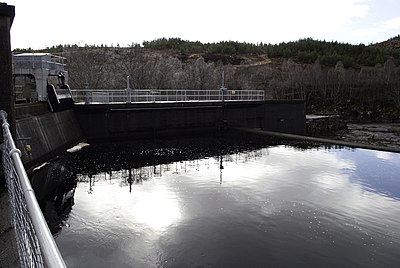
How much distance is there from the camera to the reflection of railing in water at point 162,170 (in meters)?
15.9

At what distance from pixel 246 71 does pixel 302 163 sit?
79079mm

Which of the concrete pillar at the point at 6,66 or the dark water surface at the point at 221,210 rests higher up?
the concrete pillar at the point at 6,66

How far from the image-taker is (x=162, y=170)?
17938mm

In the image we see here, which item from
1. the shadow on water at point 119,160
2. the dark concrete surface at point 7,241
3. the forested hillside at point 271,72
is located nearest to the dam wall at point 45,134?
the shadow on water at point 119,160

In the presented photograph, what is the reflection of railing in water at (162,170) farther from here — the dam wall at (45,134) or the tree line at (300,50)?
the tree line at (300,50)

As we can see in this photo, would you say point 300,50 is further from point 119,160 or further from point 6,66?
point 6,66

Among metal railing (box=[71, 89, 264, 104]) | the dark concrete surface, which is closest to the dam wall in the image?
metal railing (box=[71, 89, 264, 104])

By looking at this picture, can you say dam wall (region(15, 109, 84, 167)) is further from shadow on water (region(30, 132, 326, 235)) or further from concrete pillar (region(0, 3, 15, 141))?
concrete pillar (region(0, 3, 15, 141))

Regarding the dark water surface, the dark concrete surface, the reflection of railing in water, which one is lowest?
the dark water surface

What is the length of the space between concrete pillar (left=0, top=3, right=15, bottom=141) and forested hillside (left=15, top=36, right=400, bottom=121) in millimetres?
40412

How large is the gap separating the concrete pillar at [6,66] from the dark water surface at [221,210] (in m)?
3.79

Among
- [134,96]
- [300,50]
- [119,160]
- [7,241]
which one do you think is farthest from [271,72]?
[7,241]

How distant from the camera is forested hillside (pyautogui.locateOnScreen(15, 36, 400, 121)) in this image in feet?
186

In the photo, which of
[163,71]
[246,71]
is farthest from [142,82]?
[246,71]
